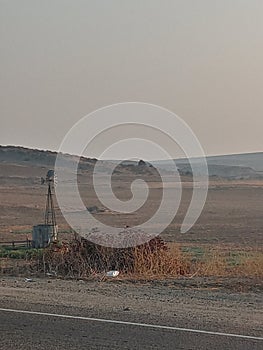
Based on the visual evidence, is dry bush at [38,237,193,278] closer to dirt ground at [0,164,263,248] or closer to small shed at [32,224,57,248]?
small shed at [32,224,57,248]

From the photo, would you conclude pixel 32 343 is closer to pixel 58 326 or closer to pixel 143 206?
pixel 58 326

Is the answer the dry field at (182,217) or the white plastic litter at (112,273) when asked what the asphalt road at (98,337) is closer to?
the white plastic litter at (112,273)

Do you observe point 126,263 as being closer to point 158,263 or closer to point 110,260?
point 110,260

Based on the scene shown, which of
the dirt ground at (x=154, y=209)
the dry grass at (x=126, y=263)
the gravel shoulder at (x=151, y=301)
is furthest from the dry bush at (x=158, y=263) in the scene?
the dirt ground at (x=154, y=209)

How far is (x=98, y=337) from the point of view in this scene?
937 centimetres

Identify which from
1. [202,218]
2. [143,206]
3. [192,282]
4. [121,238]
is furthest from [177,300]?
[143,206]

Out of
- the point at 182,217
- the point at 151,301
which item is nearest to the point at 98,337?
the point at 151,301

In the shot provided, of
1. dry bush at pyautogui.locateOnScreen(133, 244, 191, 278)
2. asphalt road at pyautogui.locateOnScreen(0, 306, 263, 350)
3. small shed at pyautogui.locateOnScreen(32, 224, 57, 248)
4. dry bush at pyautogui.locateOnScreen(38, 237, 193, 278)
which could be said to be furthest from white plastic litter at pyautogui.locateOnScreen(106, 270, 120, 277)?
small shed at pyautogui.locateOnScreen(32, 224, 57, 248)

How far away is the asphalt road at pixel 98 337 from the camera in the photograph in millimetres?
8852

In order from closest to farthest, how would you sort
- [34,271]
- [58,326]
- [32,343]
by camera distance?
[32,343], [58,326], [34,271]

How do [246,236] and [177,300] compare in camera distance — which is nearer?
[177,300]

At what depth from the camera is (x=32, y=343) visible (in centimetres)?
905

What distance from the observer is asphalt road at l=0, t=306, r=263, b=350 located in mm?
8852

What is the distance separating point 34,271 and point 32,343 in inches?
367
